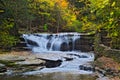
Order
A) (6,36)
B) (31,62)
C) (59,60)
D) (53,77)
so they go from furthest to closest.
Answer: (6,36) < (59,60) < (31,62) < (53,77)

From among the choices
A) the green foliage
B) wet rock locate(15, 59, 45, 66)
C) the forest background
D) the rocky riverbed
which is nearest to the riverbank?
the rocky riverbed

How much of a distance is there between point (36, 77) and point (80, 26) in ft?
73.3

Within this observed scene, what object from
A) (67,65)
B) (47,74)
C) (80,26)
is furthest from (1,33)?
(80,26)

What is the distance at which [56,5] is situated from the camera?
33406mm

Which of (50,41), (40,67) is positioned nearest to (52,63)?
(40,67)

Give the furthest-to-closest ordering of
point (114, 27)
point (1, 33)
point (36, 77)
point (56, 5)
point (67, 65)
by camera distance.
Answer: point (56, 5) < point (1, 33) < point (67, 65) < point (36, 77) < point (114, 27)

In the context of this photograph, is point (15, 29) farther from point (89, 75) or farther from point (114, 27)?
point (114, 27)

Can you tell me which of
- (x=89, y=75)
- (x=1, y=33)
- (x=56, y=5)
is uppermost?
(x=56, y=5)

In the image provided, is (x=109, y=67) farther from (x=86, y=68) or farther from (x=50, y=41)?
(x=50, y=41)

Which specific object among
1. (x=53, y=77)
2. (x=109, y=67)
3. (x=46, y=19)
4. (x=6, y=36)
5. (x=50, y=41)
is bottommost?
(x=53, y=77)

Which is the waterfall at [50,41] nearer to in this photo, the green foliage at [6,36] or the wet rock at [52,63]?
the green foliage at [6,36]

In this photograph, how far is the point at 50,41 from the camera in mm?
24688

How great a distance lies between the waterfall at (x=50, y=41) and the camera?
2420 centimetres

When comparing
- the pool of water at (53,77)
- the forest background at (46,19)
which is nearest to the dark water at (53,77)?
the pool of water at (53,77)
